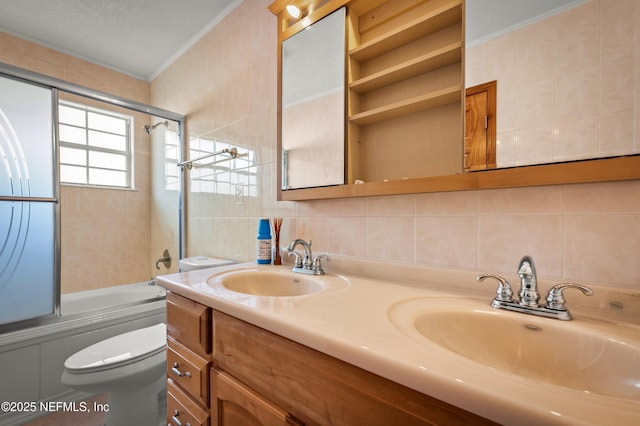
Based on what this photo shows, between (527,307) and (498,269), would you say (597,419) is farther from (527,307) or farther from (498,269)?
(498,269)

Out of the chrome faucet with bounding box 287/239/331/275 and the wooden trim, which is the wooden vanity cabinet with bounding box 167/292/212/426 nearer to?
the chrome faucet with bounding box 287/239/331/275

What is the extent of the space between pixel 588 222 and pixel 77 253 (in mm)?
3134

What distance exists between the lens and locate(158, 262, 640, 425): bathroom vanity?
1.11 ft

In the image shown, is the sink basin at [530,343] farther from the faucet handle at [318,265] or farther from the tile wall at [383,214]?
the faucet handle at [318,265]

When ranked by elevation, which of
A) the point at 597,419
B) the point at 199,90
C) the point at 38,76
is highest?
the point at 199,90

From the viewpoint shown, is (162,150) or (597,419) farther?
(162,150)

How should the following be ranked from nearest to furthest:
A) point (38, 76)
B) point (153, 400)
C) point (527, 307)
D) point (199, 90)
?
point (527, 307) → point (153, 400) → point (38, 76) → point (199, 90)

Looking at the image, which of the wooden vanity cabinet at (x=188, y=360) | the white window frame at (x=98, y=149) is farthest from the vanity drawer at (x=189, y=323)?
the white window frame at (x=98, y=149)

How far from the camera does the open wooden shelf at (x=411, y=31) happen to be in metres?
0.83

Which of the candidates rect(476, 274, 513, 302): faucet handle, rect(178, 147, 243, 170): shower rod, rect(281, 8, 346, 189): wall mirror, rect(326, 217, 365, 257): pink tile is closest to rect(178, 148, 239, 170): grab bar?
rect(178, 147, 243, 170): shower rod

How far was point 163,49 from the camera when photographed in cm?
223

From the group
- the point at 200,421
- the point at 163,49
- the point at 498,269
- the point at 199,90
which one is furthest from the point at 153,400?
the point at 163,49

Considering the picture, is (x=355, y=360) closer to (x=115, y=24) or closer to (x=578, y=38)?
(x=578, y=38)

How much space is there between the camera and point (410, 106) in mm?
918
